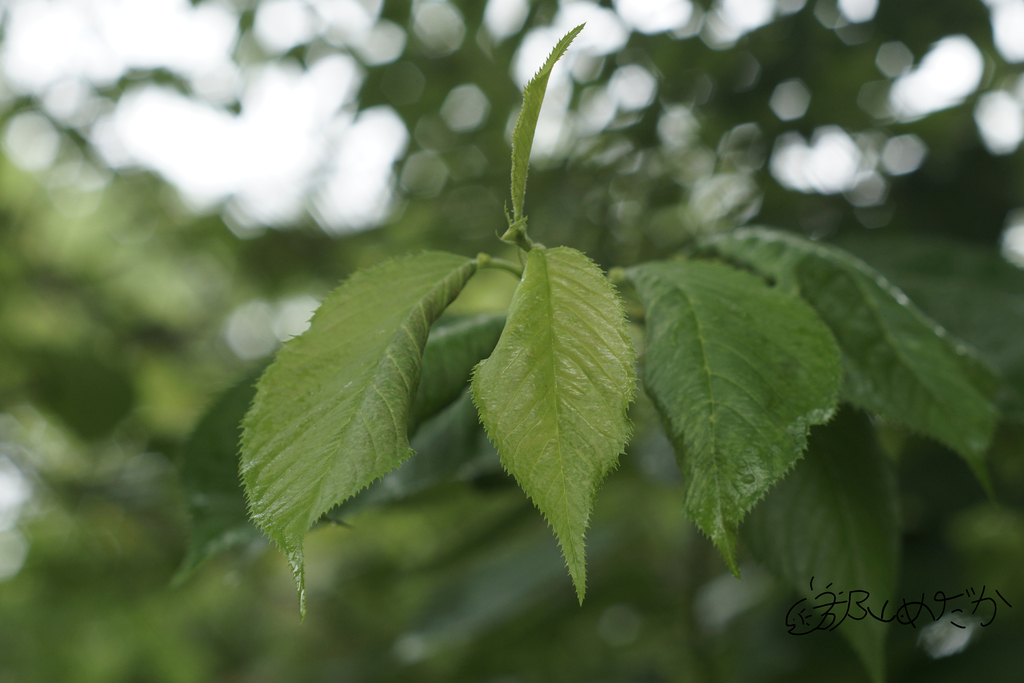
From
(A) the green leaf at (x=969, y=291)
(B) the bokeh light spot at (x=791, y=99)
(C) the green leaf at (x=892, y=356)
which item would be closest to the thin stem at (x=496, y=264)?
(C) the green leaf at (x=892, y=356)

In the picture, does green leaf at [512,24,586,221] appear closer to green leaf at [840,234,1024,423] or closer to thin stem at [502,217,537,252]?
thin stem at [502,217,537,252]

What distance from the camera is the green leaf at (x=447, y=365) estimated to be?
42 centimetres

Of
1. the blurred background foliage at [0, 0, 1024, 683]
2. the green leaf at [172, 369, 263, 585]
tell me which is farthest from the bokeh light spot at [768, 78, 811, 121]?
the green leaf at [172, 369, 263, 585]

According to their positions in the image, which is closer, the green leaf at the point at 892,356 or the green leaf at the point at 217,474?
the green leaf at the point at 892,356

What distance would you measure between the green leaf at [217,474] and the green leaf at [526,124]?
26 cm

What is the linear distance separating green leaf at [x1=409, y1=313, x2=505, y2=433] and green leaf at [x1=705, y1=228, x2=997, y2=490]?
0.18 meters

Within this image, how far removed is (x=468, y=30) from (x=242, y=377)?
72cm

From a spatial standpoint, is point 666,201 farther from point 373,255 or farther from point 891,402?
point 891,402

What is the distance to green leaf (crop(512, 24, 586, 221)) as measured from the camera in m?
0.32

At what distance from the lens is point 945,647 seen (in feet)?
2.73

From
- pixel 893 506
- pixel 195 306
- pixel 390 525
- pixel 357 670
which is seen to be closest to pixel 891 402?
pixel 893 506

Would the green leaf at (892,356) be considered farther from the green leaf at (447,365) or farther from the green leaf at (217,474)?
the green leaf at (217,474)

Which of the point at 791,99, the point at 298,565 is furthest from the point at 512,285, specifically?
the point at 298,565

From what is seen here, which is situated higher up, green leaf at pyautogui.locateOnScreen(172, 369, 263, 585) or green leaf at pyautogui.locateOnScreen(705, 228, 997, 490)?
green leaf at pyautogui.locateOnScreen(705, 228, 997, 490)
